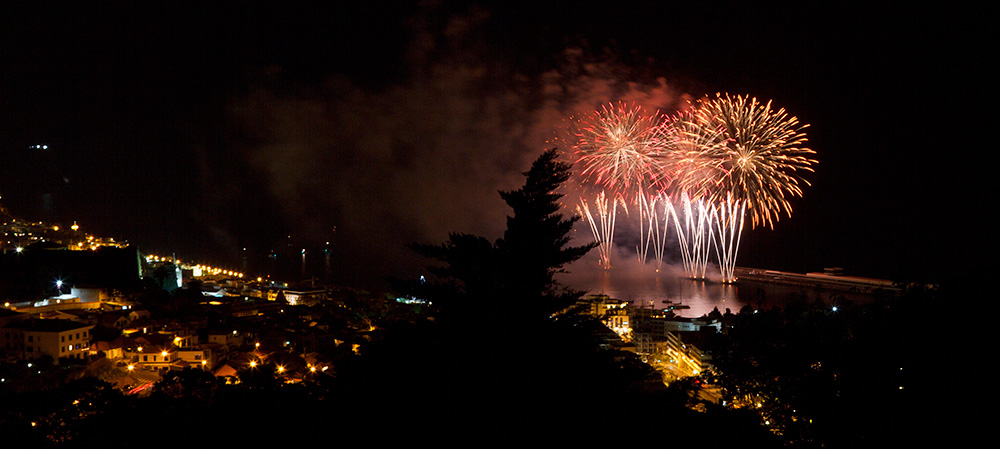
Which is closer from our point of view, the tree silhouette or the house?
the tree silhouette

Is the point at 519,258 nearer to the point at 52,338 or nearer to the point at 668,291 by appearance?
the point at 52,338

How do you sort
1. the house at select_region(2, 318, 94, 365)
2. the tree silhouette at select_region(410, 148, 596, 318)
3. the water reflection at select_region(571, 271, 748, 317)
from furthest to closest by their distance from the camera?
1. the water reflection at select_region(571, 271, 748, 317)
2. the house at select_region(2, 318, 94, 365)
3. the tree silhouette at select_region(410, 148, 596, 318)

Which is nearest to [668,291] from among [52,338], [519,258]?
[52,338]

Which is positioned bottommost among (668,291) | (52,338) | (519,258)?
(668,291)

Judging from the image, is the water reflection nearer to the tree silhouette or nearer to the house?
the house

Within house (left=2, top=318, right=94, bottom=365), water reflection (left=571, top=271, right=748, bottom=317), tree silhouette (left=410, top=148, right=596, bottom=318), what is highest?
tree silhouette (left=410, top=148, right=596, bottom=318)

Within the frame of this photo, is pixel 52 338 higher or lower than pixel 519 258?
lower

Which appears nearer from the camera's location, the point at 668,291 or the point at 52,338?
the point at 52,338

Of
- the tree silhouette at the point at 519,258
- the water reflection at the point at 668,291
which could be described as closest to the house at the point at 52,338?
the tree silhouette at the point at 519,258

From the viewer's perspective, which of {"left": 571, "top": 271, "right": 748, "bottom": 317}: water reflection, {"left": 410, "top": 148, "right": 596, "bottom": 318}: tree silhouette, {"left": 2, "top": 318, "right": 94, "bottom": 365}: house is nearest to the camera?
{"left": 410, "top": 148, "right": 596, "bottom": 318}: tree silhouette

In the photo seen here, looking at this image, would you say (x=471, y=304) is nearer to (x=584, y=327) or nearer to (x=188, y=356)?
(x=584, y=327)

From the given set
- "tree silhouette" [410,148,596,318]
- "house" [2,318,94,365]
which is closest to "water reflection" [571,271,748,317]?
"house" [2,318,94,365]

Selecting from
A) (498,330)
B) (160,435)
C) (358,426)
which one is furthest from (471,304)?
(160,435)
